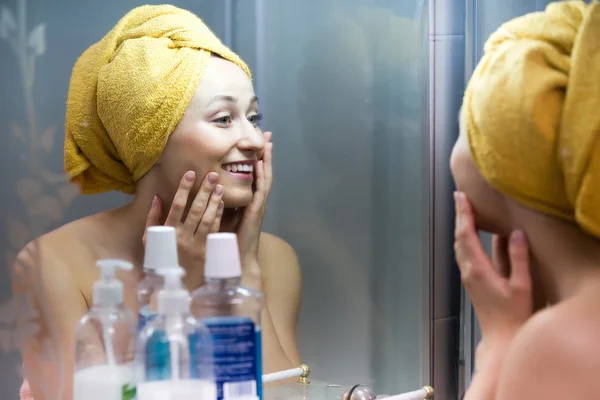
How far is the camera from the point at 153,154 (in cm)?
118

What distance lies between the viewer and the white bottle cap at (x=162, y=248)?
3.42 feet

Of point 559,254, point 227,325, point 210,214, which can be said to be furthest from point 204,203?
point 559,254

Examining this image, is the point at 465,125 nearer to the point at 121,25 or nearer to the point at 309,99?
the point at 309,99

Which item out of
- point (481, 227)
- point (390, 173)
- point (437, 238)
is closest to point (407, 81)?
point (390, 173)

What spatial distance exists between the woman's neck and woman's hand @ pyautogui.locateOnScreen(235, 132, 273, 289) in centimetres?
44

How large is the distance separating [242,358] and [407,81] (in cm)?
58

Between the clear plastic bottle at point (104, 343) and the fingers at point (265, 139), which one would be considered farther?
the fingers at point (265, 139)

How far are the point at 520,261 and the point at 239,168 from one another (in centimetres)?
48

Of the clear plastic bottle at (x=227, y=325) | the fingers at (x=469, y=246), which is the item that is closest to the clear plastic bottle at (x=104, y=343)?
the clear plastic bottle at (x=227, y=325)

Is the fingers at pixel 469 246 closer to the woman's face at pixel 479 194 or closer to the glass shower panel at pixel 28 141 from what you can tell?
the woman's face at pixel 479 194

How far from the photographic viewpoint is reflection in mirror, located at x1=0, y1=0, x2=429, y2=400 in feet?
3.58

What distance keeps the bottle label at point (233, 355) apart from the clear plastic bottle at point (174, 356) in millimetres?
17

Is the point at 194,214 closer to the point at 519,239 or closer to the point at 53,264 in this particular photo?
the point at 53,264

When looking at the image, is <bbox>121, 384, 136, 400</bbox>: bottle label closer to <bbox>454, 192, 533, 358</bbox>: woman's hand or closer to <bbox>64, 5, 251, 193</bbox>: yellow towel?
<bbox>64, 5, 251, 193</bbox>: yellow towel
